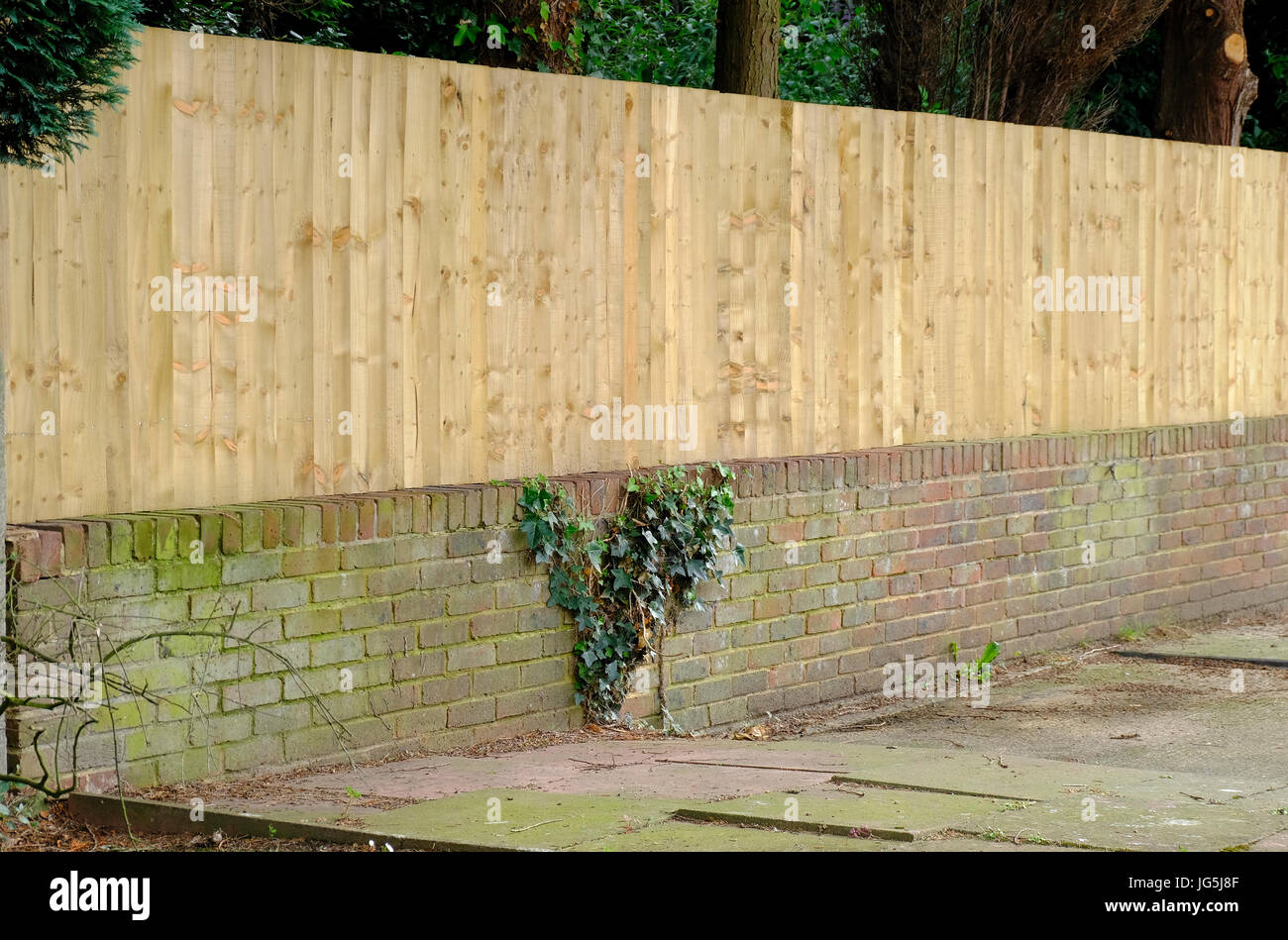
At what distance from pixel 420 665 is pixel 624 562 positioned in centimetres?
107

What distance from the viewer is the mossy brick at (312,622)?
224 inches

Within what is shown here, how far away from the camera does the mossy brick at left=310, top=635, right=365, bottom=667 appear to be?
578cm

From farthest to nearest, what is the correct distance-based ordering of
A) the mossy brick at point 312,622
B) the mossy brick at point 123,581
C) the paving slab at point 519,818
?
the mossy brick at point 312,622, the mossy brick at point 123,581, the paving slab at point 519,818

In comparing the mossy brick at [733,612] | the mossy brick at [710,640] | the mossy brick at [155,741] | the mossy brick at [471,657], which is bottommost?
the mossy brick at [155,741]

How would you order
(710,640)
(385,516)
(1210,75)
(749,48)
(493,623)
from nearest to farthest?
(385,516) → (493,623) → (710,640) → (749,48) → (1210,75)

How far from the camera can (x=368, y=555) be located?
594cm

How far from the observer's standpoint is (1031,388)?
9.19 metres

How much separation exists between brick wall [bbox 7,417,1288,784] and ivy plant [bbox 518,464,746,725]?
8cm

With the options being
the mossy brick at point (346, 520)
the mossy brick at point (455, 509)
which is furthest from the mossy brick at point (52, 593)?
the mossy brick at point (455, 509)

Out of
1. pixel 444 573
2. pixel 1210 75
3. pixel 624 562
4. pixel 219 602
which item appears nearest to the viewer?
pixel 219 602

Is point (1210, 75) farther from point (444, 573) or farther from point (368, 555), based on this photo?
point (368, 555)

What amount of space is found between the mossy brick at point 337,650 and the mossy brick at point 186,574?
486 millimetres

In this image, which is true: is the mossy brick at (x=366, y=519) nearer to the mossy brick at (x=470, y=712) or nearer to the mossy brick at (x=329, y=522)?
the mossy brick at (x=329, y=522)

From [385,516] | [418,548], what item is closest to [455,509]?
[418,548]
